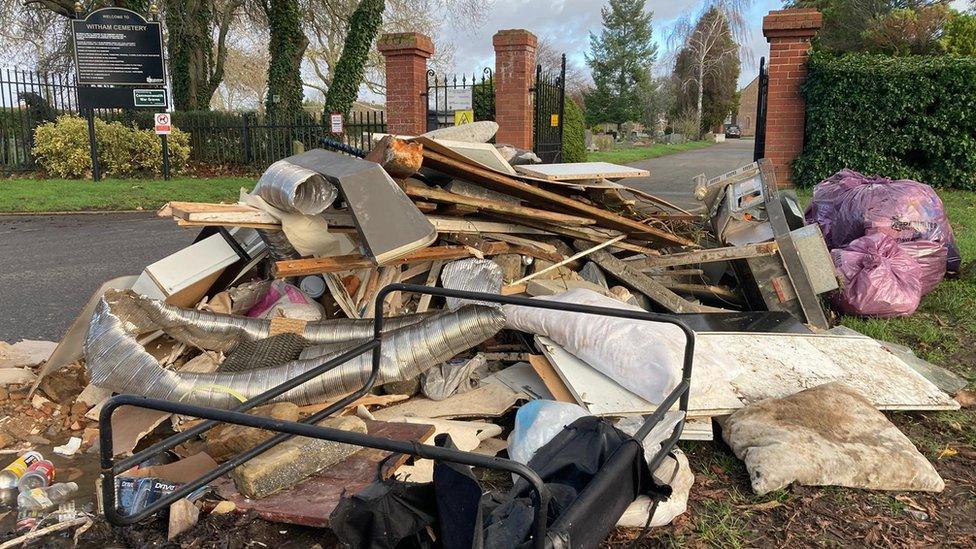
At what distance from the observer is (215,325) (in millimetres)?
3693

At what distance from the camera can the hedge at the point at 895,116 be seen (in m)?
9.78

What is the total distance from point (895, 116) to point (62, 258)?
11.4 metres

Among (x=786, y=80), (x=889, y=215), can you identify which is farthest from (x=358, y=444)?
(x=786, y=80)

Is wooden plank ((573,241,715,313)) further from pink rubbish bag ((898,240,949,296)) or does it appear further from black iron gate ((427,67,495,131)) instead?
black iron gate ((427,67,495,131))

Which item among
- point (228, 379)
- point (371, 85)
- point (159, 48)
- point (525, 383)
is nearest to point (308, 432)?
point (228, 379)

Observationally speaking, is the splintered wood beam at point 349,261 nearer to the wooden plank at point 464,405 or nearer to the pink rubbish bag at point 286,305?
the pink rubbish bag at point 286,305

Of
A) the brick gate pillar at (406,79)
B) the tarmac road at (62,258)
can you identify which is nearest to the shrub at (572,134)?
the brick gate pillar at (406,79)

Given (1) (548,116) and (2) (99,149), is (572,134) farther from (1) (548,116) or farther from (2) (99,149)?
(2) (99,149)

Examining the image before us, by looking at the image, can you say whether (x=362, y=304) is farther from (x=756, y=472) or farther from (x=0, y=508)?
(x=756, y=472)

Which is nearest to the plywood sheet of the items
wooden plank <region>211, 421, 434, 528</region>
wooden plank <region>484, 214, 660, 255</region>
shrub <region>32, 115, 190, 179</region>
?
wooden plank <region>484, 214, 660, 255</region>

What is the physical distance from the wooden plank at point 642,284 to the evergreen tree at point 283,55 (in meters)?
15.2

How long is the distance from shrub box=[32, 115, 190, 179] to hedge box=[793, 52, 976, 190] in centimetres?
1441

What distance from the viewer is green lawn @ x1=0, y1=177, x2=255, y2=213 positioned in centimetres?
1170

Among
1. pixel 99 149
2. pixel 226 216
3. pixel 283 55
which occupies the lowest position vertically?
pixel 226 216
